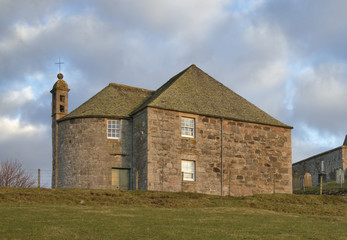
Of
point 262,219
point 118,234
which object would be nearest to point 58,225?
point 118,234

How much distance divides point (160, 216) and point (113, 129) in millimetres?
15571

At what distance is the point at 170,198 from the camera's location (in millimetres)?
26906

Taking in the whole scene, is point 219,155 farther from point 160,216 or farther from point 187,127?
point 160,216

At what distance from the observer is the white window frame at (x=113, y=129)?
3456 cm

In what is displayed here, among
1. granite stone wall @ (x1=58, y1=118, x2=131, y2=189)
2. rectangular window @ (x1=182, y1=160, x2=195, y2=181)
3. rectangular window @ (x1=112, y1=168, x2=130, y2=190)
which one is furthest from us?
rectangular window @ (x1=112, y1=168, x2=130, y2=190)

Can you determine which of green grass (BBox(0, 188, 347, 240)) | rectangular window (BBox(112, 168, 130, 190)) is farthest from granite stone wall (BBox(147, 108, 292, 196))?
green grass (BBox(0, 188, 347, 240))

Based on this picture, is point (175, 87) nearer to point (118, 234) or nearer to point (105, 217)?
point (105, 217)

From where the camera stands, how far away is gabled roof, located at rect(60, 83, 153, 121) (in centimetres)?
3481

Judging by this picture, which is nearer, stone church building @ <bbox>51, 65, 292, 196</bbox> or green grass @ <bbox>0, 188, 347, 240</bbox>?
green grass @ <bbox>0, 188, 347, 240</bbox>

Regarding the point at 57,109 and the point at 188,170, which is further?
the point at 57,109

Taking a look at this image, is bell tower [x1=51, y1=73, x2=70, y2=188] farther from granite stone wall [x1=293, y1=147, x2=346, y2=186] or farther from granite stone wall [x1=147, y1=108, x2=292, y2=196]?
granite stone wall [x1=293, y1=147, x2=346, y2=186]

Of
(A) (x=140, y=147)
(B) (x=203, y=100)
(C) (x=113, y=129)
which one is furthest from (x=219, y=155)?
(C) (x=113, y=129)

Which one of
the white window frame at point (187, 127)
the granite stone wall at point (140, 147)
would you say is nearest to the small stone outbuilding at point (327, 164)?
the white window frame at point (187, 127)

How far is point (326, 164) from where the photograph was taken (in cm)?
5253
